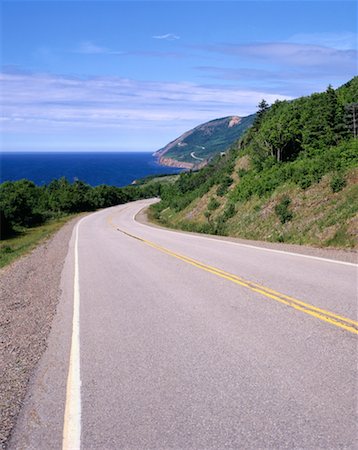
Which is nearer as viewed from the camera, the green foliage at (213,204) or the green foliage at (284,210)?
the green foliage at (284,210)

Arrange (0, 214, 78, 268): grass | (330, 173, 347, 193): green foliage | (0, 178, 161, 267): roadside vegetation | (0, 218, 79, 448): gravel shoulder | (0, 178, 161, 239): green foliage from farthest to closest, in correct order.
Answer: (0, 178, 161, 239): green foliage, (0, 178, 161, 267): roadside vegetation, (0, 214, 78, 268): grass, (330, 173, 347, 193): green foliage, (0, 218, 79, 448): gravel shoulder

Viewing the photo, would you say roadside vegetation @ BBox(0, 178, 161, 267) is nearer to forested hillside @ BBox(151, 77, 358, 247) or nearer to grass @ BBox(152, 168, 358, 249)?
forested hillside @ BBox(151, 77, 358, 247)

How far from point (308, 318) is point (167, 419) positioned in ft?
11.9

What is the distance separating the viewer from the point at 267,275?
1125 cm

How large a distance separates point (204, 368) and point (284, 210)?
1816 centimetres

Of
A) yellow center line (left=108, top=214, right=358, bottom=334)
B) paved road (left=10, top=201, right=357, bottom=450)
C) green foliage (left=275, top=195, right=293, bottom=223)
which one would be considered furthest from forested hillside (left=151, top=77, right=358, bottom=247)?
paved road (left=10, top=201, right=357, bottom=450)

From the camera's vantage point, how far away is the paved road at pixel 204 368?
4.30m

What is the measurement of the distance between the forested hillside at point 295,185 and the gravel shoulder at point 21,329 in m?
10.1

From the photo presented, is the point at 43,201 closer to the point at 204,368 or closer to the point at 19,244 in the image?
the point at 19,244

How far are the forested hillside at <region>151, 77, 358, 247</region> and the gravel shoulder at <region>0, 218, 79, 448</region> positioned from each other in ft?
33.2

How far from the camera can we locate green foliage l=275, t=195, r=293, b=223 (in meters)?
22.5

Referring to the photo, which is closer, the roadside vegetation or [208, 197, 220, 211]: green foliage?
[208, 197, 220, 211]: green foliage

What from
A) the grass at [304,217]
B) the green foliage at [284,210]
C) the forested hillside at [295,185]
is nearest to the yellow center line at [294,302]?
the grass at [304,217]

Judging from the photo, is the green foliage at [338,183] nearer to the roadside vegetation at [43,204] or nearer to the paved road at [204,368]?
the paved road at [204,368]
